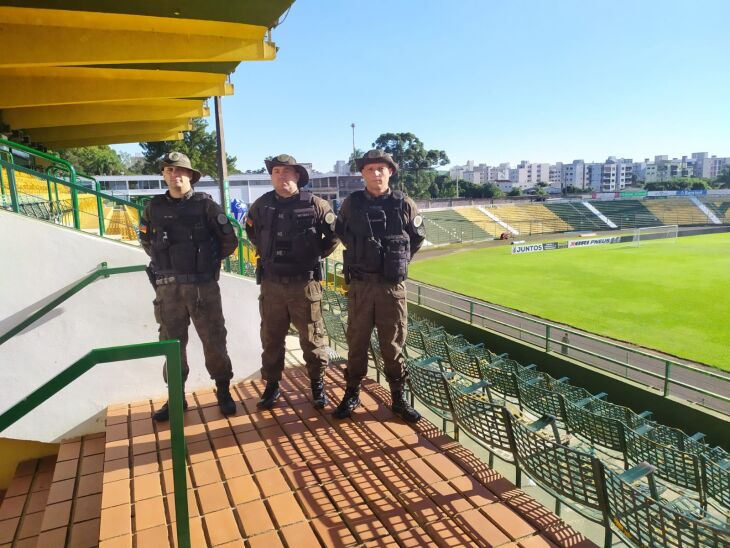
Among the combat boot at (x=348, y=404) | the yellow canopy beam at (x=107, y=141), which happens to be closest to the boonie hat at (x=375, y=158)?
the combat boot at (x=348, y=404)

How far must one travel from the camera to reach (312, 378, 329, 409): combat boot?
155 inches

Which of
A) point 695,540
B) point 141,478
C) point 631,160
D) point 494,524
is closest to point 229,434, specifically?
point 141,478

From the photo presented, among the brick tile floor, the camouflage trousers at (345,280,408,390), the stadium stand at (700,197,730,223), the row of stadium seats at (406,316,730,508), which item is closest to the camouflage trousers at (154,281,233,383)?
the brick tile floor

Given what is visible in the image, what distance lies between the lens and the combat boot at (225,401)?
12.8ft

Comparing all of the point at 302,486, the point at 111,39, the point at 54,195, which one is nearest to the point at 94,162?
the point at 111,39

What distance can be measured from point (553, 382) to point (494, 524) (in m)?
4.87

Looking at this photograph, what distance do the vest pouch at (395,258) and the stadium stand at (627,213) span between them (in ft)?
220

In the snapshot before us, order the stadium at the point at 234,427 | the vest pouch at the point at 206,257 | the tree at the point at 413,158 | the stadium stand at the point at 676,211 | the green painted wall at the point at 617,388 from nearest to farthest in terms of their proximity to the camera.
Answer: the stadium at the point at 234,427 → the vest pouch at the point at 206,257 → the green painted wall at the point at 617,388 → the stadium stand at the point at 676,211 → the tree at the point at 413,158

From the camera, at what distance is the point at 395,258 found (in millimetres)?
3498

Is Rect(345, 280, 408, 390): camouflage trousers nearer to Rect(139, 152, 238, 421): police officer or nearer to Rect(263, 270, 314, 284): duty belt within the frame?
Rect(263, 270, 314, 284): duty belt

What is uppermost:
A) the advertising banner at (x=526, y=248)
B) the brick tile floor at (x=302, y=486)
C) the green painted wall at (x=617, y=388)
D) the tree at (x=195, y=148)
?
the tree at (x=195, y=148)

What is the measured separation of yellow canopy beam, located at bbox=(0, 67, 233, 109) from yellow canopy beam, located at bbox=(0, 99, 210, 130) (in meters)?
1.28

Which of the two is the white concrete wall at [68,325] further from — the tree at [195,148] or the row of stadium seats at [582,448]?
the tree at [195,148]

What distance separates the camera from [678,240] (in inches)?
1799
